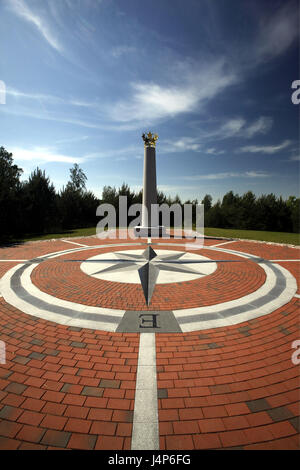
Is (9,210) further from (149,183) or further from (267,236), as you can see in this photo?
(267,236)

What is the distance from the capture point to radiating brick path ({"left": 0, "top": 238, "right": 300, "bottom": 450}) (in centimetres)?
234

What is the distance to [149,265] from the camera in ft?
29.3

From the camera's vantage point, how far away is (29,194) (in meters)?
25.6

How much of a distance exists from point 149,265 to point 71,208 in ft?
92.8

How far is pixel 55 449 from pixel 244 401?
2324 mm

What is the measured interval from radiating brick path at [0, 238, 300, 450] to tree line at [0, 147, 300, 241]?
1975cm

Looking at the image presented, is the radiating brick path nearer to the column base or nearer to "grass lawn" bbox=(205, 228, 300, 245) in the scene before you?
"grass lawn" bbox=(205, 228, 300, 245)

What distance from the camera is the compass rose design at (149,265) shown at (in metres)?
7.45

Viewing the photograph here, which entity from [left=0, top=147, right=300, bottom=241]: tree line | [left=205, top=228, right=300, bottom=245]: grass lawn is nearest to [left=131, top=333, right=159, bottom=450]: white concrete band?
[left=205, top=228, right=300, bottom=245]: grass lawn

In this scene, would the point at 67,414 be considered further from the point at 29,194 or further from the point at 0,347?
the point at 29,194

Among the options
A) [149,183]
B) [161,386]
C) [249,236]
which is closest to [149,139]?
[149,183]

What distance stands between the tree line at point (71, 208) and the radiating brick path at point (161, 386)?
19.8 m

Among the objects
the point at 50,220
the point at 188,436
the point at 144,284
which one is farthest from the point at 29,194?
the point at 188,436

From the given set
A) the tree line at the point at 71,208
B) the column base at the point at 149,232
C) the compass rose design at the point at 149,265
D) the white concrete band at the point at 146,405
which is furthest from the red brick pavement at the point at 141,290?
the tree line at the point at 71,208
